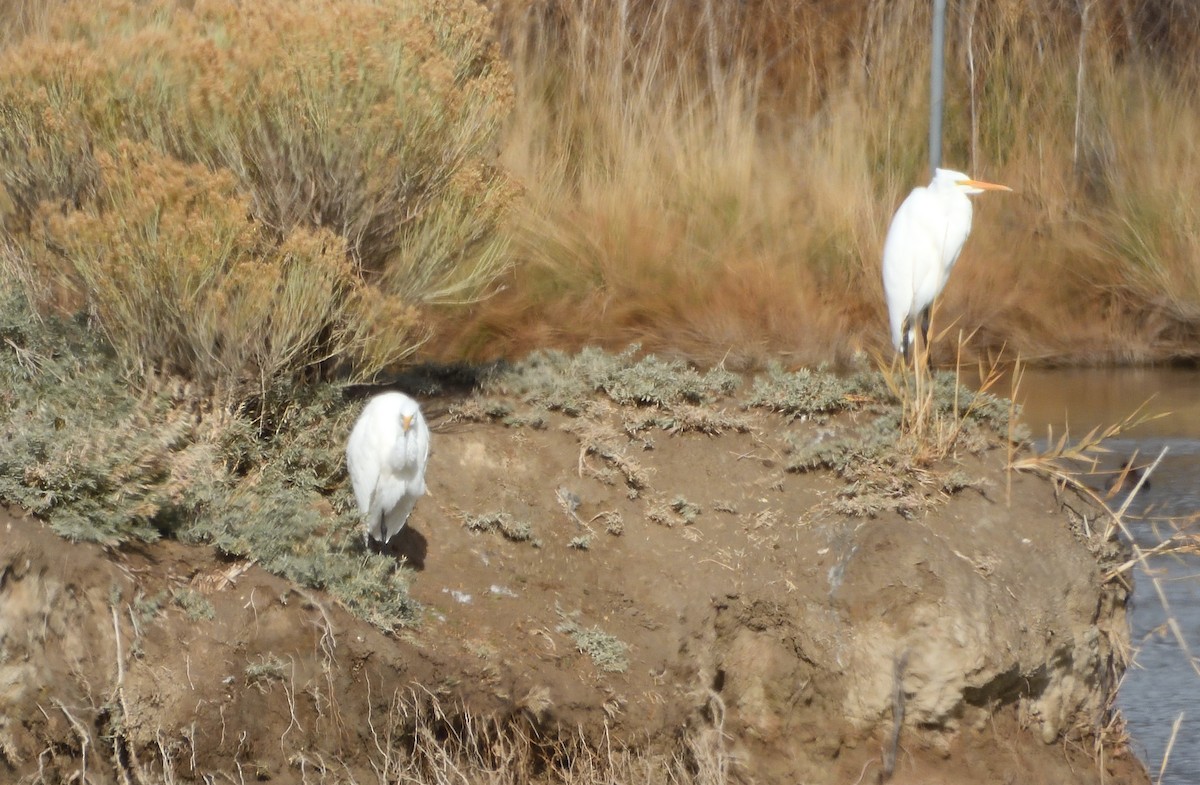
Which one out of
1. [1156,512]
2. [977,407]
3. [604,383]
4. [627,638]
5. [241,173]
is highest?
[241,173]

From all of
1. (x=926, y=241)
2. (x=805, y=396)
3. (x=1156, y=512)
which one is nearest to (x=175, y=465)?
(x=805, y=396)

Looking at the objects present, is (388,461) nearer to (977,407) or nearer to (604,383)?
(604,383)

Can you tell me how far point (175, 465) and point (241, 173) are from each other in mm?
1083

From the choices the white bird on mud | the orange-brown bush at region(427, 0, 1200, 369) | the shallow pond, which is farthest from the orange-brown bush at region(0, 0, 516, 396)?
the orange-brown bush at region(427, 0, 1200, 369)

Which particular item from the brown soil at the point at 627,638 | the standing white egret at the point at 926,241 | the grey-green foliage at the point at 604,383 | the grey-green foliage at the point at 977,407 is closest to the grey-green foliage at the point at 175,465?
the brown soil at the point at 627,638

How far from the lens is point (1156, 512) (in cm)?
662

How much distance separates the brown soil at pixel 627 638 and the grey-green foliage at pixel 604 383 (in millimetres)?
168

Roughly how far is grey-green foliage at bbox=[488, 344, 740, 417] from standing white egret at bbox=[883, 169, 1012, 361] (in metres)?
0.85

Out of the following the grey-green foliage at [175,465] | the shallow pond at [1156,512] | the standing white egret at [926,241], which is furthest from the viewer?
the standing white egret at [926,241]

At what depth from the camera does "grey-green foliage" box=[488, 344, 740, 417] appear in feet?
17.4

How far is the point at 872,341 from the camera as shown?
8.48 m

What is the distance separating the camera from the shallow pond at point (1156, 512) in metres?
5.27

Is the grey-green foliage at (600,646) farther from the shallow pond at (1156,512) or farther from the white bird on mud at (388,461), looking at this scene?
the shallow pond at (1156,512)

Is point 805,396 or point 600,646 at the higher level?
point 805,396
